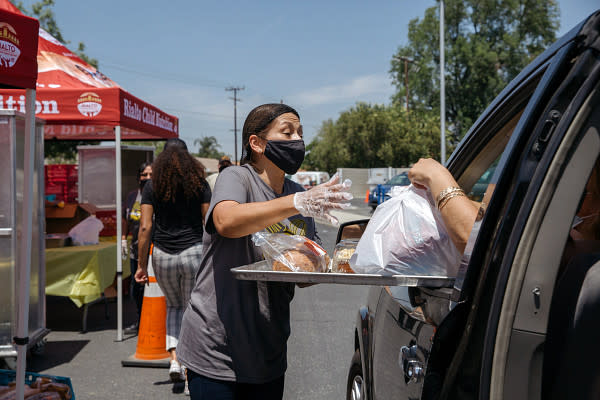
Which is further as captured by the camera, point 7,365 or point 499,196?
point 7,365

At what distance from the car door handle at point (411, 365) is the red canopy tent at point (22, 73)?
89.3 inches

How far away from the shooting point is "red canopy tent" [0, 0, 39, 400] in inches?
114

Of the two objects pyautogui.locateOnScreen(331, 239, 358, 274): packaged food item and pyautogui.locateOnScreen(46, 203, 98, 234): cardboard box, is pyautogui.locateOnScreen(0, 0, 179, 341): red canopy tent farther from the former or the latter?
pyautogui.locateOnScreen(331, 239, 358, 274): packaged food item

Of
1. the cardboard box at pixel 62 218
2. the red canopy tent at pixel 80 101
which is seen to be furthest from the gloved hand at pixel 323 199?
the cardboard box at pixel 62 218

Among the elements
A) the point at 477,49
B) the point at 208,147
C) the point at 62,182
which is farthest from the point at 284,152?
the point at 208,147

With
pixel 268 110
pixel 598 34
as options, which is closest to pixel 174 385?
pixel 268 110

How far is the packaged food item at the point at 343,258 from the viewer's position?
179 cm

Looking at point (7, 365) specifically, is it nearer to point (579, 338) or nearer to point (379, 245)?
point (379, 245)

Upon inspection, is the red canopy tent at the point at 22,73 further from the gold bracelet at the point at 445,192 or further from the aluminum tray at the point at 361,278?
the gold bracelet at the point at 445,192

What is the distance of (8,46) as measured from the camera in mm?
2891

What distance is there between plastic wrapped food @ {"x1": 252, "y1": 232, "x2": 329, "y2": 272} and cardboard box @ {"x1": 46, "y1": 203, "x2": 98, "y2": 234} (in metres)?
6.63

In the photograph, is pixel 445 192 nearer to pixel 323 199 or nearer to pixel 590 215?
pixel 323 199

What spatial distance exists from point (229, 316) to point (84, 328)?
5030 millimetres

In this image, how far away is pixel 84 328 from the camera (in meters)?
6.44
